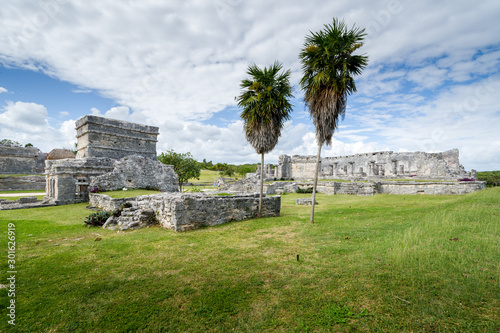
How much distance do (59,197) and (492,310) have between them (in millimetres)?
21287

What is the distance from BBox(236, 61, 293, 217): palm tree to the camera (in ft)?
34.7

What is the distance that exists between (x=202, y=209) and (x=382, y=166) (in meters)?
34.6

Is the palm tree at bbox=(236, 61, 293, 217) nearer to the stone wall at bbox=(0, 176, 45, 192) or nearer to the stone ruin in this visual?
the stone ruin

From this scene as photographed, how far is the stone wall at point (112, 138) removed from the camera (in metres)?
19.7

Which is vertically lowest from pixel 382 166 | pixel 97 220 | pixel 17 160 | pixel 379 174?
pixel 97 220

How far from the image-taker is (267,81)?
10.6 meters

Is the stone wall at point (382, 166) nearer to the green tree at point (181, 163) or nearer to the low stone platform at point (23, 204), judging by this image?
the green tree at point (181, 163)

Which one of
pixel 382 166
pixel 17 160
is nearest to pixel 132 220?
pixel 17 160

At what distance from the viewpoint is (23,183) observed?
2747cm

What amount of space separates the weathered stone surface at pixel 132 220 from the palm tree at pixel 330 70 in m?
8.02

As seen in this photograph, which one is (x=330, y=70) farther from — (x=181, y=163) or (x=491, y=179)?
→ (x=491, y=179)

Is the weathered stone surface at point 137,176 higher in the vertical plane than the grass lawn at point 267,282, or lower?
higher

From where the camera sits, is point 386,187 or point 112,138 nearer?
point 112,138

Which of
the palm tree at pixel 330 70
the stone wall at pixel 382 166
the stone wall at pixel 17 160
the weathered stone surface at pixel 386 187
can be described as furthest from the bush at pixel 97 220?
the stone wall at pixel 17 160
